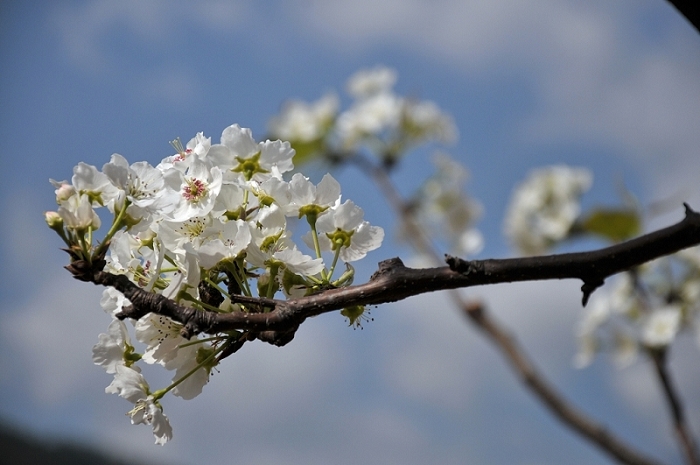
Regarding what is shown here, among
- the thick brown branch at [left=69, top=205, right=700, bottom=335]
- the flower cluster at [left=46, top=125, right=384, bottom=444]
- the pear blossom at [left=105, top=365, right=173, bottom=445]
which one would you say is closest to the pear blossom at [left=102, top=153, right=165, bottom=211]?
the flower cluster at [left=46, top=125, right=384, bottom=444]

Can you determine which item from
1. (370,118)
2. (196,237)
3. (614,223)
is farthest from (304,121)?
(196,237)

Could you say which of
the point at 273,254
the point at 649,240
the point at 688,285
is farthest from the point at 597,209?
the point at 273,254

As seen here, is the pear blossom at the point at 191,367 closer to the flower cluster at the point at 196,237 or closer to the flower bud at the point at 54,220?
the flower cluster at the point at 196,237

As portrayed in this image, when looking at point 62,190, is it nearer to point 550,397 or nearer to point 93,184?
point 93,184

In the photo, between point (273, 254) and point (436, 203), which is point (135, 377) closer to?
point (273, 254)

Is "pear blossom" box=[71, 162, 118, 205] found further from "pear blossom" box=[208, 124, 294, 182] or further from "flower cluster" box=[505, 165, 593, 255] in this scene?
"flower cluster" box=[505, 165, 593, 255]
